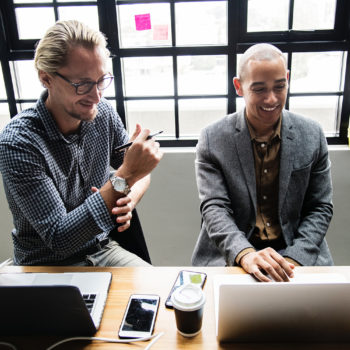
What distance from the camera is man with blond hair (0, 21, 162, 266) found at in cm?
111

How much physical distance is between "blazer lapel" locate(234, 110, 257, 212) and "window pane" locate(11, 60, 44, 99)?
1.49 meters

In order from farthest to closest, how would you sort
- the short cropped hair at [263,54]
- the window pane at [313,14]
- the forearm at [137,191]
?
the window pane at [313,14], the forearm at [137,191], the short cropped hair at [263,54]

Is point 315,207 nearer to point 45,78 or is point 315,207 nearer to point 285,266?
point 285,266

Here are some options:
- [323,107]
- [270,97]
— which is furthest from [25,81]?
[323,107]

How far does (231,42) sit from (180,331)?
1.77 m

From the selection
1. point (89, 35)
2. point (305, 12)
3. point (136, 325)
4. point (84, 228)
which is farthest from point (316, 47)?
point (136, 325)

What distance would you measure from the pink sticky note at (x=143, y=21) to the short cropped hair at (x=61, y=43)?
0.93 metres

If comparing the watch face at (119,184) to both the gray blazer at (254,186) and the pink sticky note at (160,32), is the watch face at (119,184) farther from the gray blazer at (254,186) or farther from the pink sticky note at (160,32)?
the pink sticky note at (160,32)

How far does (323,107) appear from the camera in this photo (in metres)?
2.26

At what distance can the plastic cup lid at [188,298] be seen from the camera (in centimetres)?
78

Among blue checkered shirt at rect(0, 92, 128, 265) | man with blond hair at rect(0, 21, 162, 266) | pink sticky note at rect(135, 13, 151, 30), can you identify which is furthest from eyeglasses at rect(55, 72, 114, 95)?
pink sticky note at rect(135, 13, 151, 30)

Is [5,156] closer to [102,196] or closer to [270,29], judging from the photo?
[102,196]

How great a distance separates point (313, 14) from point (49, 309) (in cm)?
214

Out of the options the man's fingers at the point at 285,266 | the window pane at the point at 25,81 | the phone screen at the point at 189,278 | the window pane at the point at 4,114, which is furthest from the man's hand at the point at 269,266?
the window pane at the point at 4,114
